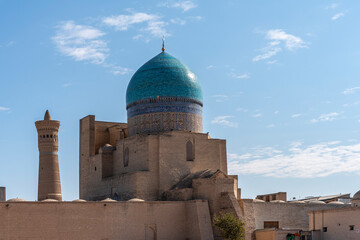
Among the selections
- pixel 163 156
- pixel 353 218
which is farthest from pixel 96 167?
pixel 353 218

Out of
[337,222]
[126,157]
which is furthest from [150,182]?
[337,222]

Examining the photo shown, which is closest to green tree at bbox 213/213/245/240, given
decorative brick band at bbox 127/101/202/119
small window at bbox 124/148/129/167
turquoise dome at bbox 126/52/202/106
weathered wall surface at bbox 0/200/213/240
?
weathered wall surface at bbox 0/200/213/240

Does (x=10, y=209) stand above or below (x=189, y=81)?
below

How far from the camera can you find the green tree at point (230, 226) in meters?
23.5

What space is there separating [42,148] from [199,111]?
26.3ft

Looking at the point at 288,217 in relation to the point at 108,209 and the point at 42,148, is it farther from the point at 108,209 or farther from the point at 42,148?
the point at 42,148

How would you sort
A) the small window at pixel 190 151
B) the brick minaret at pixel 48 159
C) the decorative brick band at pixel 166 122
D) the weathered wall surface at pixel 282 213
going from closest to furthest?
the weathered wall surface at pixel 282 213, the small window at pixel 190 151, the decorative brick band at pixel 166 122, the brick minaret at pixel 48 159

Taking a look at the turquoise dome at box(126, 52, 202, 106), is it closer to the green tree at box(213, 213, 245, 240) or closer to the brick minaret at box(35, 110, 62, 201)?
the brick minaret at box(35, 110, 62, 201)

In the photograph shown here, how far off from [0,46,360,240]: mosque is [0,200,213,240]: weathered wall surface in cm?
4

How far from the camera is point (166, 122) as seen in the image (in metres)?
29.0

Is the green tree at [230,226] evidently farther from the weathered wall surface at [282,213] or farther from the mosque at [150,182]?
the weathered wall surface at [282,213]

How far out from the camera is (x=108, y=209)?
23.9 metres

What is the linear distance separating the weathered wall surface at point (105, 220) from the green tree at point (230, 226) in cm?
113

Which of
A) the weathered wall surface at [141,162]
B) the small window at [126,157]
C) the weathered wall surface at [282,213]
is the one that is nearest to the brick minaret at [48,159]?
the weathered wall surface at [141,162]
